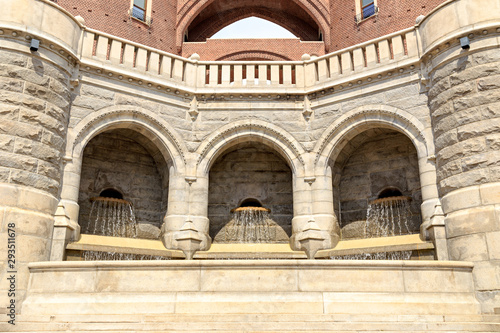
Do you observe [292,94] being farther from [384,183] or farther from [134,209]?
[134,209]

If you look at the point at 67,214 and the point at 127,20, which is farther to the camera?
the point at 127,20

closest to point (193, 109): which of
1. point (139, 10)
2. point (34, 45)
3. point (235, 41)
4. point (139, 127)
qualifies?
point (139, 127)

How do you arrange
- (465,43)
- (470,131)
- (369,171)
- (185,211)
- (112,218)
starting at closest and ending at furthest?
(470,131)
(465,43)
(185,211)
(112,218)
(369,171)

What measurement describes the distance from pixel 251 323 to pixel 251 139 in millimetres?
7336

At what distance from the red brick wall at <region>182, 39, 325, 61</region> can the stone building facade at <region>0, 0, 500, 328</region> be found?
8667mm

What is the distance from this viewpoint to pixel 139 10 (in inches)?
804

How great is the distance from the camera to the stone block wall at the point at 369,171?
13117 mm

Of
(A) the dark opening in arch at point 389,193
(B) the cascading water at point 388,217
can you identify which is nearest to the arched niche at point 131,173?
(B) the cascading water at point 388,217

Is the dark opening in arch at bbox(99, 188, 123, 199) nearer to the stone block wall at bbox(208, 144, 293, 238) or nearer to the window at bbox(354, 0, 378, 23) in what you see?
the stone block wall at bbox(208, 144, 293, 238)

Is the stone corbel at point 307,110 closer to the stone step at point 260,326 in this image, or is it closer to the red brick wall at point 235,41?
the stone step at point 260,326

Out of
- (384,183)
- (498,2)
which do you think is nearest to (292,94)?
(384,183)

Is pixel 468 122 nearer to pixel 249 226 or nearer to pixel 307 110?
pixel 307 110

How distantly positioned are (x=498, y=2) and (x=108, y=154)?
1075cm

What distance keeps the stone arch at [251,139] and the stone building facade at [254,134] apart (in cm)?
4
